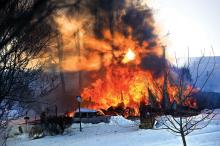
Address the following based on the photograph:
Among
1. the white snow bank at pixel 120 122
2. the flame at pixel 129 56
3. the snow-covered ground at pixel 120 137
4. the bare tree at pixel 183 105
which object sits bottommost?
the snow-covered ground at pixel 120 137

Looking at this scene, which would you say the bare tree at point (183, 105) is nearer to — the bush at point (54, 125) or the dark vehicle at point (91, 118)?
the bush at point (54, 125)

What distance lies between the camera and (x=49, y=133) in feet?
92.3

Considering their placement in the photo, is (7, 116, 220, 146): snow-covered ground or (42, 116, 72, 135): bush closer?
(7, 116, 220, 146): snow-covered ground

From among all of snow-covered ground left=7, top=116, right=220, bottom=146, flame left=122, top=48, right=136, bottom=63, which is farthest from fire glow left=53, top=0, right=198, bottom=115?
snow-covered ground left=7, top=116, right=220, bottom=146

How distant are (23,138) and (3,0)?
82.3ft

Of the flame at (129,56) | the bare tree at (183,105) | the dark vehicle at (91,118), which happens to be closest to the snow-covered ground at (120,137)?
the bare tree at (183,105)

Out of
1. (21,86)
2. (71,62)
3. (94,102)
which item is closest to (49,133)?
(21,86)

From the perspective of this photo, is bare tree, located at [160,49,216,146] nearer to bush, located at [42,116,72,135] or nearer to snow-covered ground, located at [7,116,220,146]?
snow-covered ground, located at [7,116,220,146]

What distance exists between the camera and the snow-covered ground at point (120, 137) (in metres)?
21.1

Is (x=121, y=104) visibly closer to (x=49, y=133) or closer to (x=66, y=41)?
(x=66, y=41)

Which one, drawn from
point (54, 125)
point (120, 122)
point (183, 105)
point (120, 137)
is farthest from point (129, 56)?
point (183, 105)

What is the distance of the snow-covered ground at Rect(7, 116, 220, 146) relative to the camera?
21.1 meters

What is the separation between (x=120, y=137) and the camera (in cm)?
2417

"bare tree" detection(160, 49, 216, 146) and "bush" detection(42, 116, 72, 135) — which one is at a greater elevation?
"bare tree" detection(160, 49, 216, 146)
